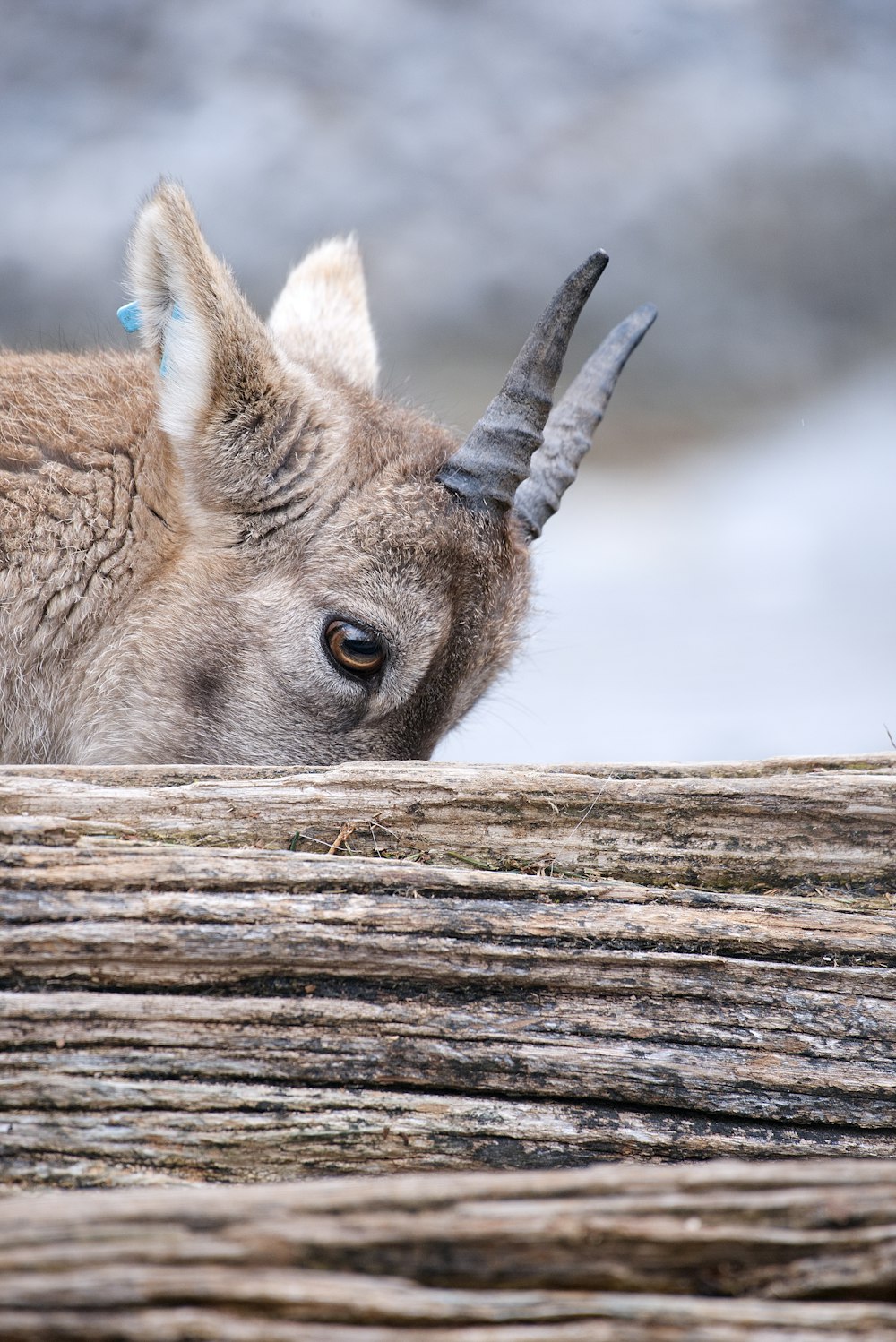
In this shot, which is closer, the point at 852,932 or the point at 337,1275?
the point at 337,1275

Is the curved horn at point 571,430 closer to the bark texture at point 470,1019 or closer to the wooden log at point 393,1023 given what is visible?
the bark texture at point 470,1019

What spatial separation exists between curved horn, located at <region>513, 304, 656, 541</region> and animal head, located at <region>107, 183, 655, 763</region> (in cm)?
33

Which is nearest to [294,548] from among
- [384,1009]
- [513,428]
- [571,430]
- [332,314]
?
[513,428]

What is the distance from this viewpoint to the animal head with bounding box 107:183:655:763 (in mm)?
4016

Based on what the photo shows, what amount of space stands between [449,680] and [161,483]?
1343 mm

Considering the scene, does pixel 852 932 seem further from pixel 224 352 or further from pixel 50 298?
pixel 50 298

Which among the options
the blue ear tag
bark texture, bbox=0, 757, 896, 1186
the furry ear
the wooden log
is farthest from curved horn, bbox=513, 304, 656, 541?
the wooden log

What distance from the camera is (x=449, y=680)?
4.21 m

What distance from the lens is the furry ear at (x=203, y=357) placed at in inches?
156

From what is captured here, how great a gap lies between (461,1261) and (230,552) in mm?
3165

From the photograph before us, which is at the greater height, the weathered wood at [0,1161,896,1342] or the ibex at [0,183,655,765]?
the ibex at [0,183,655,765]

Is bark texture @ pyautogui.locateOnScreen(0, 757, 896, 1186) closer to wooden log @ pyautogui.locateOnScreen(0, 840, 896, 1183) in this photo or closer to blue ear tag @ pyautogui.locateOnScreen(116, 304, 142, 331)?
wooden log @ pyautogui.locateOnScreen(0, 840, 896, 1183)

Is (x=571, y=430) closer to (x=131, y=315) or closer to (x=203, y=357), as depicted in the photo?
(x=203, y=357)

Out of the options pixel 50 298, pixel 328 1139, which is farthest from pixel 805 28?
pixel 328 1139
